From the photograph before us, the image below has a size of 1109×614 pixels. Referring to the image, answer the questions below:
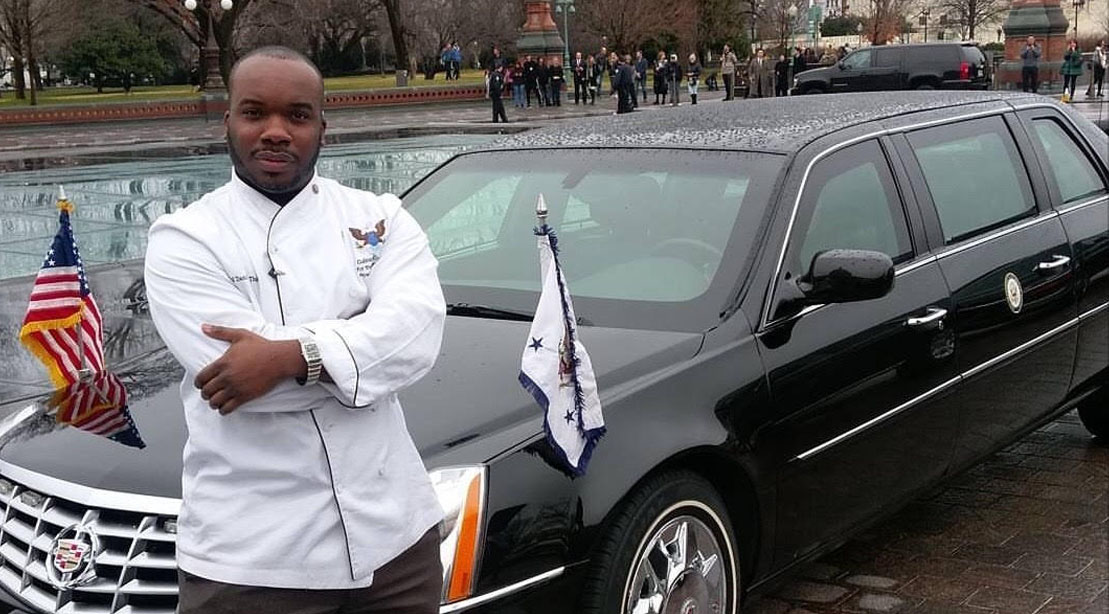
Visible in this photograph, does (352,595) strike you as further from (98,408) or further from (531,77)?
(531,77)

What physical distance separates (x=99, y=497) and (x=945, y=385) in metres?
2.79

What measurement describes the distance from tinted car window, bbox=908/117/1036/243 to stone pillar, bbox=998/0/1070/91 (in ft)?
143

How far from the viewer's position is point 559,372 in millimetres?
2766

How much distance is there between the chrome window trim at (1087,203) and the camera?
5239 millimetres

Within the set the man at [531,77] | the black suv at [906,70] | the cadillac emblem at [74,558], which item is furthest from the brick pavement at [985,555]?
the man at [531,77]

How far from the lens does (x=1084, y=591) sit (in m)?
4.23

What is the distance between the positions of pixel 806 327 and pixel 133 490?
2024mm

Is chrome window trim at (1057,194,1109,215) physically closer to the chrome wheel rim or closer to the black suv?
the chrome wheel rim

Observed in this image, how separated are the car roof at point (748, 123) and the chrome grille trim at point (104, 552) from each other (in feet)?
7.58

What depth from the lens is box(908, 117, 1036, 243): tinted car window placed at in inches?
182

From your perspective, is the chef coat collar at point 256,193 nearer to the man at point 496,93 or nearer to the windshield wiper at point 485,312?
the windshield wiper at point 485,312

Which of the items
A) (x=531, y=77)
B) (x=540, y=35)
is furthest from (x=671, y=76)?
(x=540, y=35)

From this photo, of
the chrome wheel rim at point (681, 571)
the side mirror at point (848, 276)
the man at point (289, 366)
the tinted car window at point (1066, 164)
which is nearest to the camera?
the man at point (289, 366)

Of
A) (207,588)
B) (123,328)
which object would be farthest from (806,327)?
(123,328)
